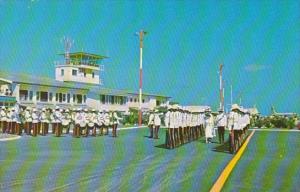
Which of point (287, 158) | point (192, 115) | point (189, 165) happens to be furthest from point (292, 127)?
point (189, 165)

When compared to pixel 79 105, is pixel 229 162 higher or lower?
lower

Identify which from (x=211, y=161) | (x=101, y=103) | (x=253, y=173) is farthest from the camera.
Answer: (x=101, y=103)

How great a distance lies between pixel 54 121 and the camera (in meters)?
29.0

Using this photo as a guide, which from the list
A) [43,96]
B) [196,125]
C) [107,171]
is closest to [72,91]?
[43,96]

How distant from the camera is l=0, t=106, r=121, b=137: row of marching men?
92.6 feet

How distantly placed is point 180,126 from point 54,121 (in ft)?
31.6

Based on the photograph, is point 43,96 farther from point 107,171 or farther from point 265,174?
point 265,174

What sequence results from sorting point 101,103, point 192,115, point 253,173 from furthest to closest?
point 101,103 → point 192,115 → point 253,173

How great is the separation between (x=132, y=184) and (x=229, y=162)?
503 centimetres

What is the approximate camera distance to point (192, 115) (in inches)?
1011

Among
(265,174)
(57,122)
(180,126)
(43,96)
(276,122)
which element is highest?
(43,96)

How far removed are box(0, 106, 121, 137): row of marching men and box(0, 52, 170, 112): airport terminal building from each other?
646 inches

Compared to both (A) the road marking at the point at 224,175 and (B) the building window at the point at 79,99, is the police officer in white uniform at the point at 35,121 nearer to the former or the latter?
(A) the road marking at the point at 224,175

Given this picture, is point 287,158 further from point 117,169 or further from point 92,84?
point 92,84
